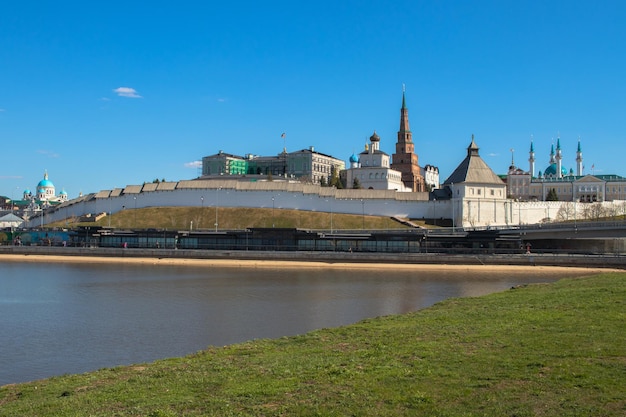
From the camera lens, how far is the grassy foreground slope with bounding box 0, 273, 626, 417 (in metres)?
11.0

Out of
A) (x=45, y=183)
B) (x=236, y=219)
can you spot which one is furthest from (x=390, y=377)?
(x=45, y=183)

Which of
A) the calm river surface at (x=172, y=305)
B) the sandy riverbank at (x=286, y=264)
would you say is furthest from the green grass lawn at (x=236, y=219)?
the calm river surface at (x=172, y=305)

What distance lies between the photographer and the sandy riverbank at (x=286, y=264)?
189 ft

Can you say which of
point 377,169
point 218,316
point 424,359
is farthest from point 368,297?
point 377,169

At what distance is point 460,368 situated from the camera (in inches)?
524

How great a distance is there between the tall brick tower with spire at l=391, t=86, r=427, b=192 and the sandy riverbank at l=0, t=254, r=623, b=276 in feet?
248

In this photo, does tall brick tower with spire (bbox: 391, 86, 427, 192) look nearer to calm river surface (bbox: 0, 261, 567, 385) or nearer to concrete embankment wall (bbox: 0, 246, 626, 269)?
concrete embankment wall (bbox: 0, 246, 626, 269)

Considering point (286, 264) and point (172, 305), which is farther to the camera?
point (286, 264)

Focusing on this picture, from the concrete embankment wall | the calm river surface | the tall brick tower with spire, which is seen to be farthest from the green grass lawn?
the tall brick tower with spire

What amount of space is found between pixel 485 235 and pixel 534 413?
195 ft

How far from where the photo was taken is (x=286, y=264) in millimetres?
65875

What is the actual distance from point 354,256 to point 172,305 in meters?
34.4

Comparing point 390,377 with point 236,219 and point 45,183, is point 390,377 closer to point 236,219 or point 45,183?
point 236,219

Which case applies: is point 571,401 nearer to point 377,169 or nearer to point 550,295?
point 550,295
